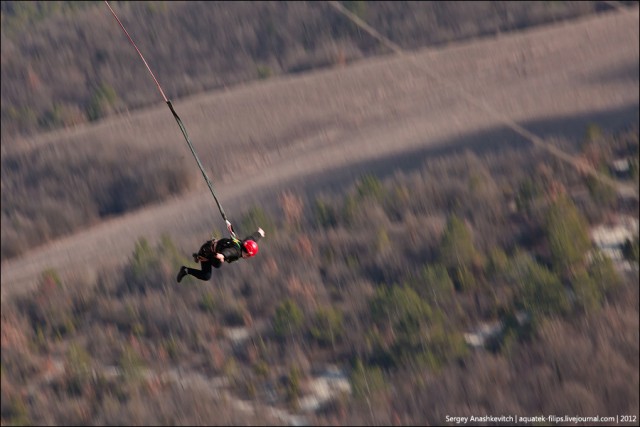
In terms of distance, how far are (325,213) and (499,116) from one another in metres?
9.79

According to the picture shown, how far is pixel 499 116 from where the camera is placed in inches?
1646

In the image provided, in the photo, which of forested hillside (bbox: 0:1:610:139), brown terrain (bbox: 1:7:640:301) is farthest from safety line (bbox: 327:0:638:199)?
forested hillside (bbox: 0:1:610:139)

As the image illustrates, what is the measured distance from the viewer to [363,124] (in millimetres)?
44031

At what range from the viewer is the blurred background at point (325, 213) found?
26938 millimetres

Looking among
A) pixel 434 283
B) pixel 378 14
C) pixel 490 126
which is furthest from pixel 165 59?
pixel 434 283

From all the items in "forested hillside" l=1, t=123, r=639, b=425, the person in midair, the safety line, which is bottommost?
"forested hillside" l=1, t=123, r=639, b=425

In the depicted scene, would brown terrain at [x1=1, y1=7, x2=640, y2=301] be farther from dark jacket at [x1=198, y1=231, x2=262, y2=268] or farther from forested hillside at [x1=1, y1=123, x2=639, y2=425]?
dark jacket at [x1=198, y1=231, x2=262, y2=268]

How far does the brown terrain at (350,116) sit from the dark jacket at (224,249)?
21.2m

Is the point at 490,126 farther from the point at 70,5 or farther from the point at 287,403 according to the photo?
the point at 70,5

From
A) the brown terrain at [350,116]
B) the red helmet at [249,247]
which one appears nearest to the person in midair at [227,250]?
the red helmet at [249,247]

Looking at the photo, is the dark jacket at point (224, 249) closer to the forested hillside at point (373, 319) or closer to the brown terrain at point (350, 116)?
the forested hillside at point (373, 319)

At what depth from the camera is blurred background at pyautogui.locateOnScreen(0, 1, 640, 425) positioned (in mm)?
26938

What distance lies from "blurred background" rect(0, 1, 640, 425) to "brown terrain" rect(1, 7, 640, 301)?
0.12 meters

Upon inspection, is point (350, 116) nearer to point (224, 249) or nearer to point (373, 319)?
point (373, 319)
